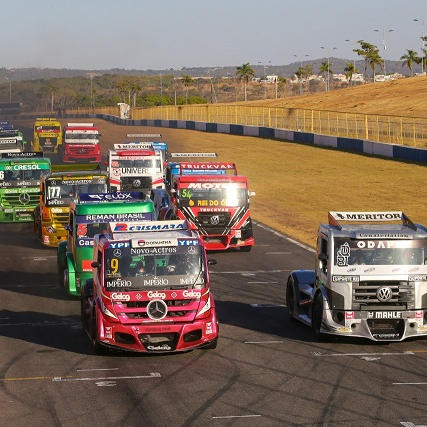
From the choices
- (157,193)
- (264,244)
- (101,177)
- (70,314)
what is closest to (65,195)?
(101,177)

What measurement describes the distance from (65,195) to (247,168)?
36.3 meters

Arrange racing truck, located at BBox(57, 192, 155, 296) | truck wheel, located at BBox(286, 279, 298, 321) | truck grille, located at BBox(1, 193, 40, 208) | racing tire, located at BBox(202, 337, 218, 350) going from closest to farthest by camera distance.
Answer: racing tire, located at BBox(202, 337, 218, 350) < truck wheel, located at BBox(286, 279, 298, 321) < racing truck, located at BBox(57, 192, 155, 296) < truck grille, located at BBox(1, 193, 40, 208)

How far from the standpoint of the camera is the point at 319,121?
85562 mm

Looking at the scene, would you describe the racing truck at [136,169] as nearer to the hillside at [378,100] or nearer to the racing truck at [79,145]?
the racing truck at [79,145]

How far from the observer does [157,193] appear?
37.4 metres

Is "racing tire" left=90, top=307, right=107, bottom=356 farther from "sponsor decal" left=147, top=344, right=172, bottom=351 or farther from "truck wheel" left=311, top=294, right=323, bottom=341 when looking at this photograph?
"truck wheel" left=311, top=294, right=323, bottom=341

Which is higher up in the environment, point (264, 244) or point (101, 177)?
point (101, 177)

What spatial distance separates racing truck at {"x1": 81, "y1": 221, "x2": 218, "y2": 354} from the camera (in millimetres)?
18500

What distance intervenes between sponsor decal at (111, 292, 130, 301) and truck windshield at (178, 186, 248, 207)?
14.3 meters

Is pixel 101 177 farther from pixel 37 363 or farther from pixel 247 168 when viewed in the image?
pixel 247 168

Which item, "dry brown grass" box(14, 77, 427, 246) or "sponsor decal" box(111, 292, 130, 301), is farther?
"dry brown grass" box(14, 77, 427, 246)

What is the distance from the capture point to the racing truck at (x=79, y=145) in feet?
229

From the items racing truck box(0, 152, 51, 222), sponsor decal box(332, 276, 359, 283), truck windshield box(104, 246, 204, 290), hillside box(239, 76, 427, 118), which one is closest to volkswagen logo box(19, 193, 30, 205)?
racing truck box(0, 152, 51, 222)

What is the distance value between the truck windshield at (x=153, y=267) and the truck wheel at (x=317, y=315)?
256 centimetres
